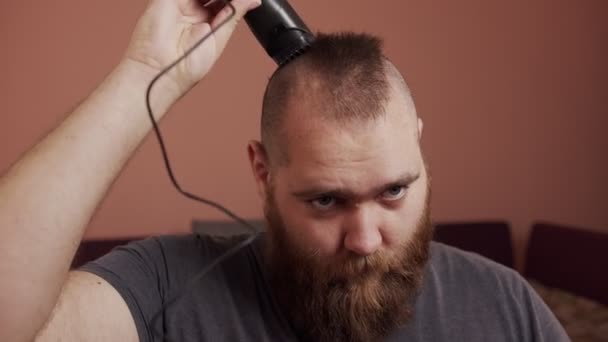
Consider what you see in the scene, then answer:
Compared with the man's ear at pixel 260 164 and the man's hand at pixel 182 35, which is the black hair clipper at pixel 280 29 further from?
the man's ear at pixel 260 164

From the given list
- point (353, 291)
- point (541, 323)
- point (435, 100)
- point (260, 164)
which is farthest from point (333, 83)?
point (435, 100)

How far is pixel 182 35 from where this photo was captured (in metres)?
0.94

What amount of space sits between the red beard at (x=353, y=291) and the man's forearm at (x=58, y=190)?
355 millimetres

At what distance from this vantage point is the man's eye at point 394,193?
38.1 inches

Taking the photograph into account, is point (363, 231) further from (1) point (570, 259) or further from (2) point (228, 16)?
(1) point (570, 259)

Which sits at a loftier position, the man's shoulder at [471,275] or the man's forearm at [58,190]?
the man's forearm at [58,190]

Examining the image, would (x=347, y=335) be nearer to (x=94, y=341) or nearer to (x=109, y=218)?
(x=94, y=341)

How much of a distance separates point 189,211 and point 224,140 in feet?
0.98

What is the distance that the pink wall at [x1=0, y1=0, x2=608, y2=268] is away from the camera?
2.20 meters

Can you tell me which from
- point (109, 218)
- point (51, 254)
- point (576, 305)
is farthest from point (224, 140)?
point (51, 254)

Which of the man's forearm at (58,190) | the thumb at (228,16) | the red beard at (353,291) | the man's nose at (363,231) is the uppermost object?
the thumb at (228,16)

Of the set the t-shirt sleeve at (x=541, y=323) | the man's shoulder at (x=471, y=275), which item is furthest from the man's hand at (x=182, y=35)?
the t-shirt sleeve at (x=541, y=323)

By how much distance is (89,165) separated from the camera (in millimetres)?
805

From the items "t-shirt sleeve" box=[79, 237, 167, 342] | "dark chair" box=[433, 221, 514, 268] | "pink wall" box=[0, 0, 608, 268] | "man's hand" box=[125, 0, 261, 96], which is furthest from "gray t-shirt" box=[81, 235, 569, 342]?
"dark chair" box=[433, 221, 514, 268]
